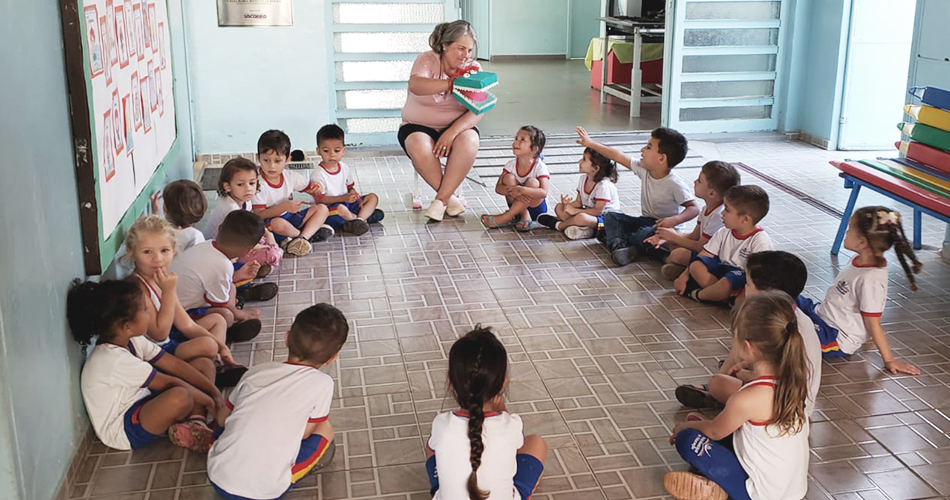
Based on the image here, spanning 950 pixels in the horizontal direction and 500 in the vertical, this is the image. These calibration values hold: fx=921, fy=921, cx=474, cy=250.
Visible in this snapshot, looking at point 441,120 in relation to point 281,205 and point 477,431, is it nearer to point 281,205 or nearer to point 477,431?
point 281,205

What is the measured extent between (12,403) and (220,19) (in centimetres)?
505

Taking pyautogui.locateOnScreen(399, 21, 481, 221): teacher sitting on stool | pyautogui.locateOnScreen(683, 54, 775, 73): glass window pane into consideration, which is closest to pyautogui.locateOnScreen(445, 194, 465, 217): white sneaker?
pyautogui.locateOnScreen(399, 21, 481, 221): teacher sitting on stool

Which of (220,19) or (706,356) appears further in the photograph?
(220,19)

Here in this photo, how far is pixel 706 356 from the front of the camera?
12.0 ft

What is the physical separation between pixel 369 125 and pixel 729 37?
10.4 feet

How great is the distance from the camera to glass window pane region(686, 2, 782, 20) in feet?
25.4

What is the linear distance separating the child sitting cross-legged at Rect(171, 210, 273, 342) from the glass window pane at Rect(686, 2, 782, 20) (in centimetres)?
521

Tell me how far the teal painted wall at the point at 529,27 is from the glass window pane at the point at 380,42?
21.2ft

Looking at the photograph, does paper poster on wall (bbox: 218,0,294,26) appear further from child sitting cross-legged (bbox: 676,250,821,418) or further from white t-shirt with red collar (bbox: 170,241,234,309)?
child sitting cross-legged (bbox: 676,250,821,418)

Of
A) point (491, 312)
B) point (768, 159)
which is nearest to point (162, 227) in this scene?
point (491, 312)

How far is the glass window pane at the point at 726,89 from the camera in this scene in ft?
26.2

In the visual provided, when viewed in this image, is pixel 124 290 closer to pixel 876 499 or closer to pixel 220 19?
pixel 876 499

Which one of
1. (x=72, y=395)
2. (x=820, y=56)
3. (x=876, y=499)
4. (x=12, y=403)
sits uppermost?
(x=820, y=56)

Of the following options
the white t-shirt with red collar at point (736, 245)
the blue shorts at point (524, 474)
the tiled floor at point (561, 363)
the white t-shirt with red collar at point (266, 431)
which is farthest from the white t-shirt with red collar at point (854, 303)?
the white t-shirt with red collar at point (266, 431)
